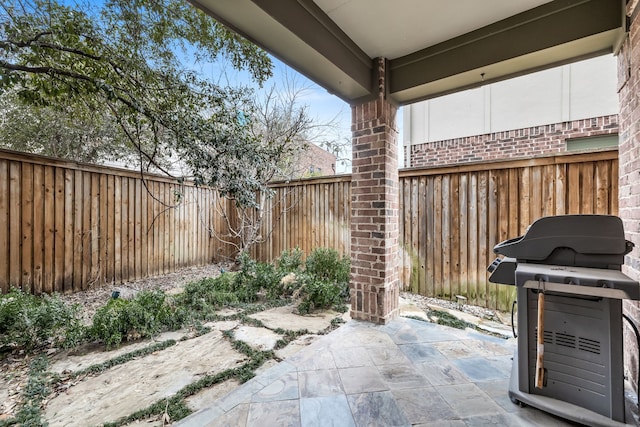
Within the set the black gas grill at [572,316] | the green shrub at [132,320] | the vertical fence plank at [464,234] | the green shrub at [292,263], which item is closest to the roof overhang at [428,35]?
the vertical fence plank at [464,234]

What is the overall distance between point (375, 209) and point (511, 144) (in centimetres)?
418

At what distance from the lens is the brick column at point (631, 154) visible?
167 cm

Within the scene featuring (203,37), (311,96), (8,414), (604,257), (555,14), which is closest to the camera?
(604,257)

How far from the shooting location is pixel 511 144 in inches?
207

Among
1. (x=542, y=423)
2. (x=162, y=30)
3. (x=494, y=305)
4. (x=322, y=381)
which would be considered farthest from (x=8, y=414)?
(x=494, y=305)

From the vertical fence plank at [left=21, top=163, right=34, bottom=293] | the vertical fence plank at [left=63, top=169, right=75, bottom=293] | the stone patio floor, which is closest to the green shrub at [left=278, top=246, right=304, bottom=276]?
the stone patio floor

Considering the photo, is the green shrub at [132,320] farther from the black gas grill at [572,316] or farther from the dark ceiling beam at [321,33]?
the black gas grill at [572,316]

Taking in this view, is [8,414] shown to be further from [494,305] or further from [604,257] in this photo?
[494,305]

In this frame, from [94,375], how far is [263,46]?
276 cm

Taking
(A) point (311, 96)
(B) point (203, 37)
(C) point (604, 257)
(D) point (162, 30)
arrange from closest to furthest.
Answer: (C) point (604, 257), (D) point (162, 30), (B) point (203, 37), (A) point (311, 96)

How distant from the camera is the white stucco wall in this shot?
4.59m

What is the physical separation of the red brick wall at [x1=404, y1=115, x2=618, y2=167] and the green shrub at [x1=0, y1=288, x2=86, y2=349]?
624 cm

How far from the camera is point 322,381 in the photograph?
5.98 ft

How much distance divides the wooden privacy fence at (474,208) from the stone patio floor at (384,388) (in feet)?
4.02
